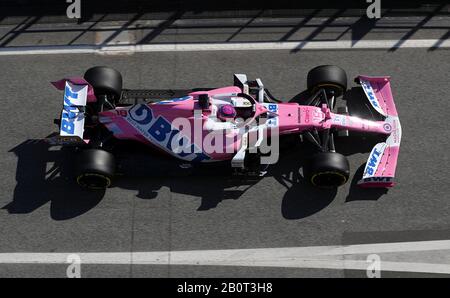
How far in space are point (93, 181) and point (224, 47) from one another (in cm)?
490

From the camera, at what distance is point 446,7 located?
14.8 m

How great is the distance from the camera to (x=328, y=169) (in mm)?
11453

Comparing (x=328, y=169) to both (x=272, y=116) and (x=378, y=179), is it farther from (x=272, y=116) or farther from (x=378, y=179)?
(x=272, y=116)

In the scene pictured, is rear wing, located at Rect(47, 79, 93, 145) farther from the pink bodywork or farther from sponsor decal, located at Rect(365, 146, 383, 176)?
sponsor decal, located at Rect(365, 146, 383, 176)

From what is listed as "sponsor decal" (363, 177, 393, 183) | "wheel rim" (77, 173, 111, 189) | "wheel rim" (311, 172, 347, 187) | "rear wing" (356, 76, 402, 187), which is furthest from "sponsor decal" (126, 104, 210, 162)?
"rear wing" (356, 76, 402, 187)

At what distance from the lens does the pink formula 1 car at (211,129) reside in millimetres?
11547

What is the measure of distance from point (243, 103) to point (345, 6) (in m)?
4.97

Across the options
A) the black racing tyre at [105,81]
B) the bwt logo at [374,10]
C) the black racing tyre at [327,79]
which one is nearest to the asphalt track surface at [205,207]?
the black racing tyre at [327,79]

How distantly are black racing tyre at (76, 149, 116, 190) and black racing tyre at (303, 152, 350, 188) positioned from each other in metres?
4.08

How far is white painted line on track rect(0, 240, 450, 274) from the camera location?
1147cm

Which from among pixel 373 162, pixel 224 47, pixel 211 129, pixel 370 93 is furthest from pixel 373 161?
pixel 224 47

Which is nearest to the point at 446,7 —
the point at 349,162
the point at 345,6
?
the point at 345,6
